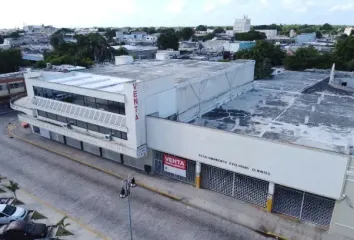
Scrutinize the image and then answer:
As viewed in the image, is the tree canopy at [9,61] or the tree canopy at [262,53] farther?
the tree canopy at [262,53]

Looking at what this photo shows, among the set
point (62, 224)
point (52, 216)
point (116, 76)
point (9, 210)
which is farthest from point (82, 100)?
point (62, 224)

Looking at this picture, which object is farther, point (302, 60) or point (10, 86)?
point (302, 60)

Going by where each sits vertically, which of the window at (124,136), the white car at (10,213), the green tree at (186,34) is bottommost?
the white car at (10,213)

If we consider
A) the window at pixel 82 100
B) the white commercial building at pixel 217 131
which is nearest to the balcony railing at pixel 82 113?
the white commercial building at pixel 217 131

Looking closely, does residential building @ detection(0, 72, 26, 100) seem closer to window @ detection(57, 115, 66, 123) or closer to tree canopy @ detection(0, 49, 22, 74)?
tree canopy @ detection(0, 49, 22, 74)

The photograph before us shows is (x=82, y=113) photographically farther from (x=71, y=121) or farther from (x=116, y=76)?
(x=116, y=76)

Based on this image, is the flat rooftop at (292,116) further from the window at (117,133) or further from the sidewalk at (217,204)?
the window at (117,133)

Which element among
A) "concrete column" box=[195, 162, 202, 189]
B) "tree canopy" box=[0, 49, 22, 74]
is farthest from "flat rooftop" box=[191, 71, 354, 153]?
"tree canopy" box=[0, 49, 22, 74]
